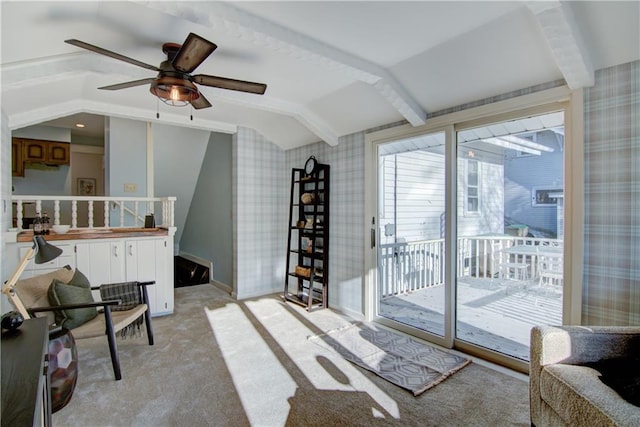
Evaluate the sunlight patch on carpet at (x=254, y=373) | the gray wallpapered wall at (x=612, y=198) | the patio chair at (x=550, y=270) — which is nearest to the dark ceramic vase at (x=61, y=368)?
the sunlight patch on carpet at (x=254, y=373)

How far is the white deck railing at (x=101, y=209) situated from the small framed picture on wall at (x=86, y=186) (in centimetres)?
37

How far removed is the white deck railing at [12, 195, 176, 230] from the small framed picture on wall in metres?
0.37

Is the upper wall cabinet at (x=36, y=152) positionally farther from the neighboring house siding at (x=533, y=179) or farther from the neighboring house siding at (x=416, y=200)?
the neighboring house siding at (x=533, y=179)

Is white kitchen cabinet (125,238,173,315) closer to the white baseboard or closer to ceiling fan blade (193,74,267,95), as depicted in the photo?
the white baseboard

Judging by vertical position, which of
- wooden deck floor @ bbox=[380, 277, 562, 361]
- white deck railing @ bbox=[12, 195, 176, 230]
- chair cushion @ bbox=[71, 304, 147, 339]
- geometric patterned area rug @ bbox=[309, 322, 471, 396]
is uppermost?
white deck railing @ bbox=[12, 195, 176, 230]

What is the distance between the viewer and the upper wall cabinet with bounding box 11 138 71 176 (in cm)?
551

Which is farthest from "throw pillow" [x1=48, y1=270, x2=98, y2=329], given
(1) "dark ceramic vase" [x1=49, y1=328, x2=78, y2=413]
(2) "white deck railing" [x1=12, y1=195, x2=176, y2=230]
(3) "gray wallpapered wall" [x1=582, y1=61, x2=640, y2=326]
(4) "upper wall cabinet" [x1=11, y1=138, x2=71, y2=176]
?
(4) "upper wall cabinet" [x1=11, y1=138, x2=71, y2=176]

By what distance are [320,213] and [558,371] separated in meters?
2.96

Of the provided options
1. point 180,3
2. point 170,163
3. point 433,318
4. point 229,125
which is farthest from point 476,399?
point 170,163

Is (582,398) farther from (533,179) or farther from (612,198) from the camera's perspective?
(533,179)

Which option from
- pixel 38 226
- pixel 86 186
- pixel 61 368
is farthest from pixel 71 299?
pixel 86 186

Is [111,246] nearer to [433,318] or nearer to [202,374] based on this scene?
[202,374]

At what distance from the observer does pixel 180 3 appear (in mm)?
1659

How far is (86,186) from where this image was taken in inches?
275
